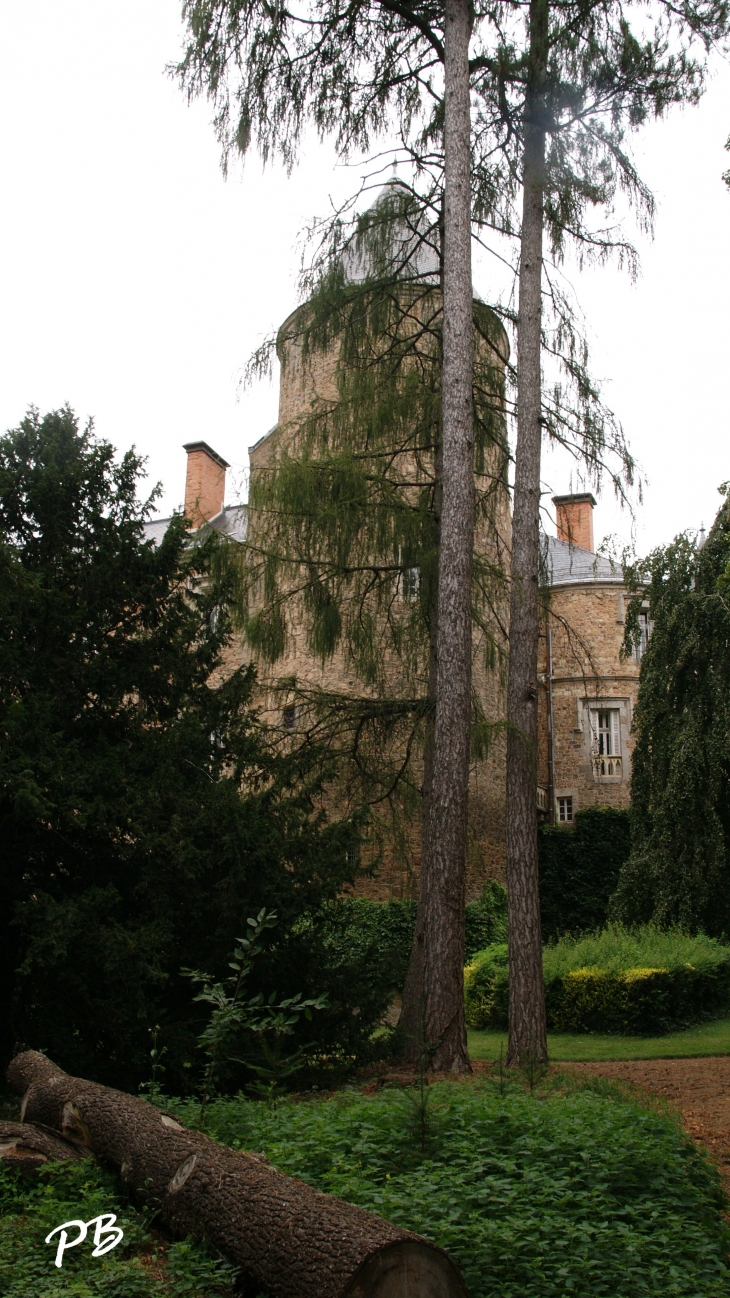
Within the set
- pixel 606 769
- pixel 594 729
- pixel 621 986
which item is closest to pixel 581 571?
pixel 594 729

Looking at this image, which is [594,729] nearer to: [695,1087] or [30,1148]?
[695,1087]

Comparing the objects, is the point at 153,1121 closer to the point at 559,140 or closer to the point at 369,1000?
the point at 369,1000

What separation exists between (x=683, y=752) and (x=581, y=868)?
5.13m

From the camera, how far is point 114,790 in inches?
281

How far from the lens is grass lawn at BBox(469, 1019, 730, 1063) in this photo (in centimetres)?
1093

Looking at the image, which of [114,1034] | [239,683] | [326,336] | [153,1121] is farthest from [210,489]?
[153,1121]

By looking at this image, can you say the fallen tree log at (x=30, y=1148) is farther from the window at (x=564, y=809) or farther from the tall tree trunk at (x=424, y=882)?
the window at (x=564, y=809)

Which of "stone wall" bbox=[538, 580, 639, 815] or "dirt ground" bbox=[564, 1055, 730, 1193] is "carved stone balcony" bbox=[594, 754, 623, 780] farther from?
"dirt ground" bbox=[564, 1055, 730, 1193]

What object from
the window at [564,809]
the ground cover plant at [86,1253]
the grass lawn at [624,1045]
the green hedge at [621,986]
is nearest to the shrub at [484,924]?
the green hedge at [621,986]

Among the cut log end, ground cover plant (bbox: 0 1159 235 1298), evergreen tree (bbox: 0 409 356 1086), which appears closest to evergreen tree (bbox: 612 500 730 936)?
evergreen tree (bbox: 0 409 356 1086)

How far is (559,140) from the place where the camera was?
36.0 ft

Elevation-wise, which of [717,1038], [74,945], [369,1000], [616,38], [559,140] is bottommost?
[717,1038]

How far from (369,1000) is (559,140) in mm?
8850

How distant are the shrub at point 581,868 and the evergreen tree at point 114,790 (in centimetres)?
1272
